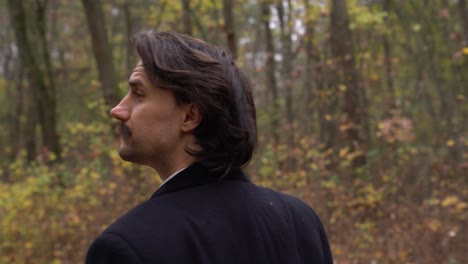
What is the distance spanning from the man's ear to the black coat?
121mm

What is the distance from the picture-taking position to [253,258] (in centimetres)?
187

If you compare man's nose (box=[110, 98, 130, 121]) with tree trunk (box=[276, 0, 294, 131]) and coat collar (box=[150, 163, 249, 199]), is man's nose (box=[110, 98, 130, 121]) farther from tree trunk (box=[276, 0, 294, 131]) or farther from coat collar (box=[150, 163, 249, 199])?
tree trunk (box=[276, 0, 294, 131])

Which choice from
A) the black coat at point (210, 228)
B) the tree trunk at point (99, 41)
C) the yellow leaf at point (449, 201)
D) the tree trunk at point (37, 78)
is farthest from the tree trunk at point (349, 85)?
the black coat at point (210, 228)

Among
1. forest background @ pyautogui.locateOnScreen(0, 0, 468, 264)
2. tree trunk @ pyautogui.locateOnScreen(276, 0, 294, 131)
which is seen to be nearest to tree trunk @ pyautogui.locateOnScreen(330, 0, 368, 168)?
forest background @ pyautogui.locateOnScreen(0, 0, 468, 264)

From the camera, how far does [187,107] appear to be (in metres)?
1.88

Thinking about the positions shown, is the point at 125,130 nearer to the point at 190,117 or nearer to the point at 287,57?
the point at 190,117

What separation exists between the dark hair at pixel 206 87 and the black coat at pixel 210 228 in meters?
0.08

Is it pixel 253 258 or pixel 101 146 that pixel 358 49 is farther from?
pixel 253 258

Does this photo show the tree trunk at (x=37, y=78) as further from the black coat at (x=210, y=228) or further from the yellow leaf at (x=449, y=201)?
the black coat at (x=210, y=228)

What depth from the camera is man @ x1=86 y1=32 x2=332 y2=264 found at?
1795mm

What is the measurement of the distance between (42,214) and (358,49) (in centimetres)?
619

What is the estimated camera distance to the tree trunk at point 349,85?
9.46 metres

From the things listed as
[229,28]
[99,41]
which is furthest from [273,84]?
[99,41]

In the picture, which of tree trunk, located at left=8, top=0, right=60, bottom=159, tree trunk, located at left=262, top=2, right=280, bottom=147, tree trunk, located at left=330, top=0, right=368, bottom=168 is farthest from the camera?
tree trunk, located at left=8, top=0, right=60, bottom=159
